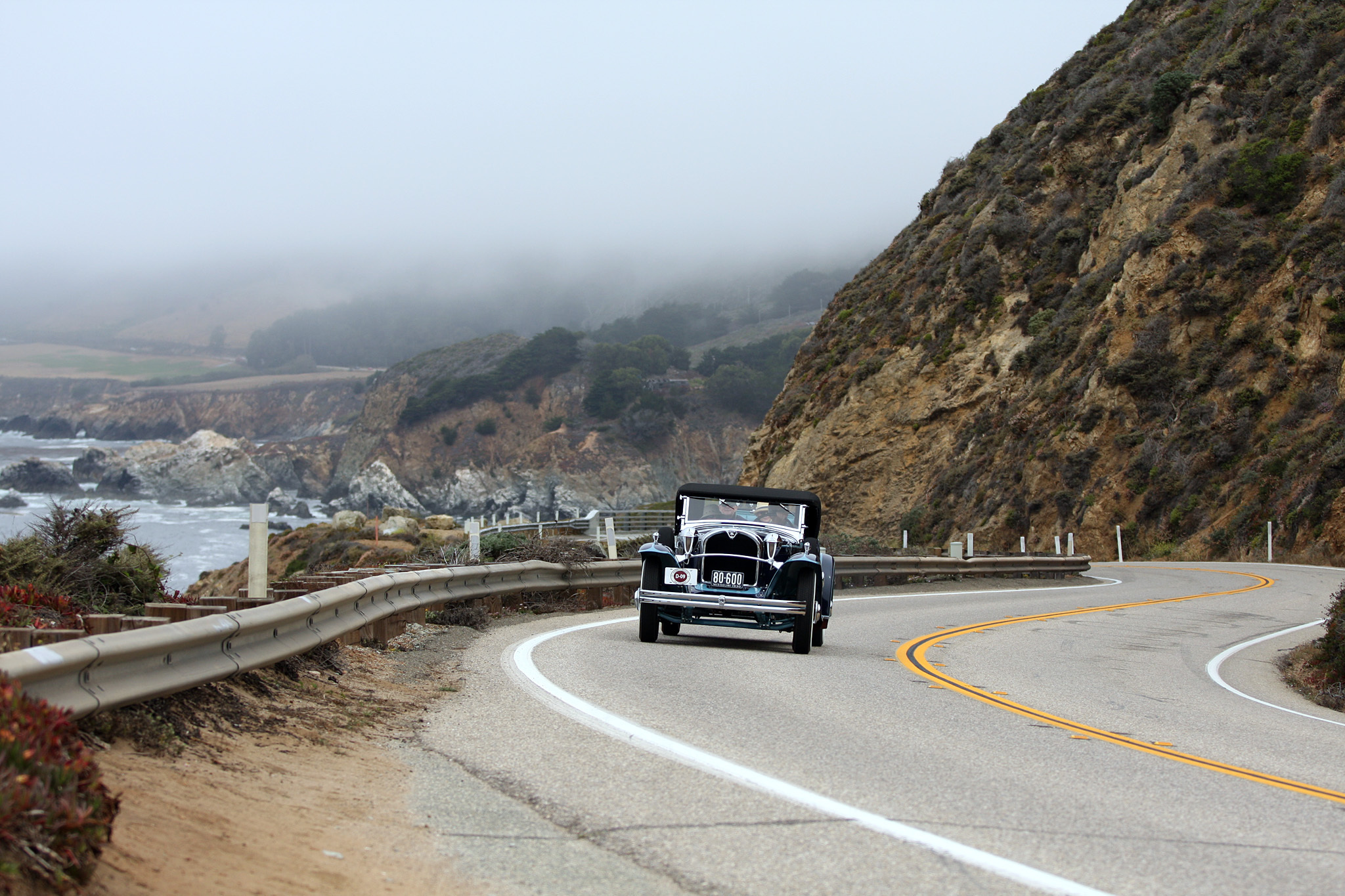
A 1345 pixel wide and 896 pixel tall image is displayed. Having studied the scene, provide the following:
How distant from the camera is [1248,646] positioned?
1465cm

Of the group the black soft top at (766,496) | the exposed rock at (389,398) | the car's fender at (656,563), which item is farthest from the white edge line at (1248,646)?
the exposed rock at (389,398)

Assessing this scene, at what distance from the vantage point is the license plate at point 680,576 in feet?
40.0

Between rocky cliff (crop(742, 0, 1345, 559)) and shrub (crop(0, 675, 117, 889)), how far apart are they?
32.6 m

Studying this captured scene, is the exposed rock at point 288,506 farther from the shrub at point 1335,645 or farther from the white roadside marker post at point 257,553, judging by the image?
the shrub at point 1335,645

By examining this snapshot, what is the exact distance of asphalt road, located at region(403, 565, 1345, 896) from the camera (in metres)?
4.53

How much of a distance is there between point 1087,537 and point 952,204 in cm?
2574

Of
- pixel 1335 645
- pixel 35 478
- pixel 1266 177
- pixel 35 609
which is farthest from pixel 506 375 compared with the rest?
pixel 35 609

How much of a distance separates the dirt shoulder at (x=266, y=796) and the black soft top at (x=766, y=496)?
575 centimetres

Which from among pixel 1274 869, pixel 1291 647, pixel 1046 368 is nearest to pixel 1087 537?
pixel 1046 368

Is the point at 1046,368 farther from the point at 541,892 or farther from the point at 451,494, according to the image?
the point at 451,494

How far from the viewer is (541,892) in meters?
4.18

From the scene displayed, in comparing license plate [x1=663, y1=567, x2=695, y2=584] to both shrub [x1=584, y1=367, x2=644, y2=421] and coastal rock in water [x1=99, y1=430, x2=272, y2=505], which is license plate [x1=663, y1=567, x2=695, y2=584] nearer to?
shrub [x1=584, y1=367, x2=644, y2=421]

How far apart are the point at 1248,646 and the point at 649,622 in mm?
8000

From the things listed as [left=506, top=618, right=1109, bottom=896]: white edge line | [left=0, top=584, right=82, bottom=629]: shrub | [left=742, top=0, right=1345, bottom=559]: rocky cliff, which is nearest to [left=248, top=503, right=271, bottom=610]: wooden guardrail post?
[left=0, top=584, right=82, bottom=629]: shrub
